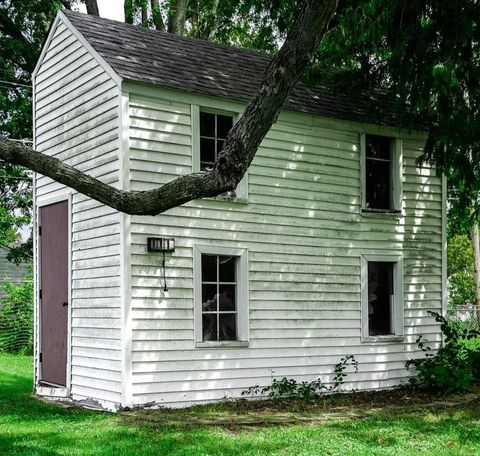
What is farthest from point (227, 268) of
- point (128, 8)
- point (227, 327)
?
point (128, 8)

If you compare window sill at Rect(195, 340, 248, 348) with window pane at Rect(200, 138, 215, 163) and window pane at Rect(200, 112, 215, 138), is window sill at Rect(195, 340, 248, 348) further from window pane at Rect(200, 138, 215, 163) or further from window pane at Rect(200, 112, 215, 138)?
window pane at Rect(200, 112, 215, 138)

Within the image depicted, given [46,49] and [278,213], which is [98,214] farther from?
[46,49]

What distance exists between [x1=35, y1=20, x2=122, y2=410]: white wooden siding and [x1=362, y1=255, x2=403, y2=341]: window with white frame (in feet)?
15.2

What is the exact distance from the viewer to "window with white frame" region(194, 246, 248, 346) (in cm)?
1113

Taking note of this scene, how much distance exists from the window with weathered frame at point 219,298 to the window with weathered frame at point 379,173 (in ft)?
10.6

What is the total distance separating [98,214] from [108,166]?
2.43 feet

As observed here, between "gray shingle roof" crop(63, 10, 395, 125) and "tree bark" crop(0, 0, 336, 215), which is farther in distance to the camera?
"gray shingle roof" crop(63, 10, 395, 125)

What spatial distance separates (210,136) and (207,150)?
0.76 feet

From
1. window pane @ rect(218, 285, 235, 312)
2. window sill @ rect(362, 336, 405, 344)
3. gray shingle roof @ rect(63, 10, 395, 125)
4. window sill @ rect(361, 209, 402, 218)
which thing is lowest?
window sill @ rect(362, 336, 405, 344)

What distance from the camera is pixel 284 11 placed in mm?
13703

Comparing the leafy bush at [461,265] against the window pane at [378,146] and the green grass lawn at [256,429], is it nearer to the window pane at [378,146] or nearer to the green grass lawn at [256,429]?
the window pane at [378,146]

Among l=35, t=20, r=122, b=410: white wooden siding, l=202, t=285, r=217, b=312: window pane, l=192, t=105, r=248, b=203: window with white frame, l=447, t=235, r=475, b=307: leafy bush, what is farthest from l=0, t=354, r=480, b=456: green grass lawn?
l=447, t=235, r=475, b=307: leafy bush

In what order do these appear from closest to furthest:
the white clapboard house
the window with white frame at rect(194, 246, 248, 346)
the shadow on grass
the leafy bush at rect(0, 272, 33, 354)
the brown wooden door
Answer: the shadow on grass < the white clapboard house < the window with white frame at rect(194, 246, 248, 346) < the brown wooden door < the leafy bush at rect(0, 272, 33, 354)

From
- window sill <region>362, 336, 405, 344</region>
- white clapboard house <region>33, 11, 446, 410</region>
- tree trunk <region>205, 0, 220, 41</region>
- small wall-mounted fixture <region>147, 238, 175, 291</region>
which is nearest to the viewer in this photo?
small wall-mounted fixture <region>147, 238, 175, 291</region>
